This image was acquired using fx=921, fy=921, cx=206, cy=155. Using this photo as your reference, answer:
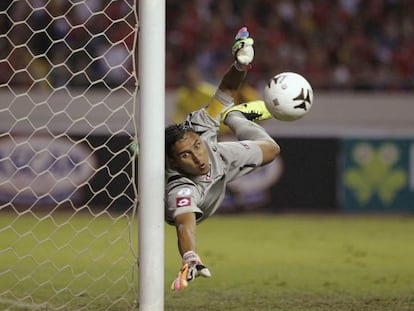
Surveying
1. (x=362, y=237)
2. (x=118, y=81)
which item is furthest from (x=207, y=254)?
(x=118, y=81)

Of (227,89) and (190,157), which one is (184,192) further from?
(227,89)

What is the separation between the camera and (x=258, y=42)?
1603 centimetres

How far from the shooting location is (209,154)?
19.7ft

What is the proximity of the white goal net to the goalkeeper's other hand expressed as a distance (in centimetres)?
121

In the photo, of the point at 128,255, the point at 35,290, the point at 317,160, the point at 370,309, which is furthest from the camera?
the point at 317,160

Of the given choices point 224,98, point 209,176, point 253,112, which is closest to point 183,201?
point 209,176

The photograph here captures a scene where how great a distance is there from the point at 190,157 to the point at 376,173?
26.2 ft

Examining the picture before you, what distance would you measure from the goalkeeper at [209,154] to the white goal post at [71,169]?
0.63 ft

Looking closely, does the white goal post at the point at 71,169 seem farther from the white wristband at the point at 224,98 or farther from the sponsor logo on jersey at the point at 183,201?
the white wristband at the point at 224,98

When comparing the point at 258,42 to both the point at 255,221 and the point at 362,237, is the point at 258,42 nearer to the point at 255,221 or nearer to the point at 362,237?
the point at 255,221

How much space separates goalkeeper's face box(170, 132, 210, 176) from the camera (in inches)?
226

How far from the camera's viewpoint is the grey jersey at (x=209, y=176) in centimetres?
555

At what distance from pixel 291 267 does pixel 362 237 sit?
253 cm

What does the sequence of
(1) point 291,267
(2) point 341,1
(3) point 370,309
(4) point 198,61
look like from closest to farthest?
(3) point 370,309
(1) point 291,267
(4) point 198,61
(2) point 341,1
